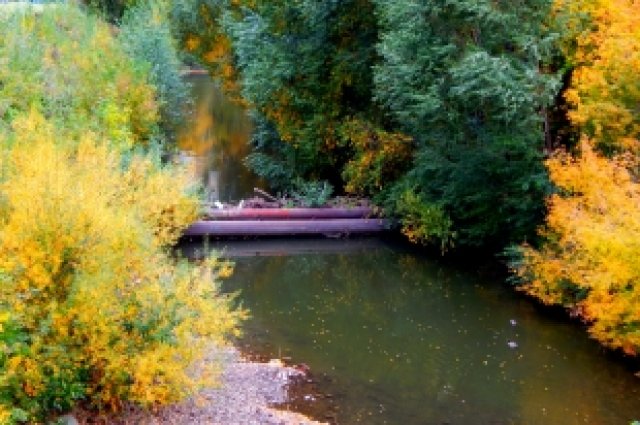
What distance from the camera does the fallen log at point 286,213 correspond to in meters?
22.5

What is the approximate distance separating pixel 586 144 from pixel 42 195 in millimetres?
10490

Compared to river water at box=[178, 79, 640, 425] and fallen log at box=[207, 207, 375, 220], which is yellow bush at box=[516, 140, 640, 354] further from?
fallen log at box=[207, 207, 375, 220]

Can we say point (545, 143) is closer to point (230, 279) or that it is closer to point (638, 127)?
point (638, 127)

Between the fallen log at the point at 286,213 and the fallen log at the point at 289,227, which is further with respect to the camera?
the fallen log at the point at 286,213

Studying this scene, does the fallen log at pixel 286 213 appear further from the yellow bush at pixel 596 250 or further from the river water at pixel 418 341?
the yellow bush at pixel 596 250

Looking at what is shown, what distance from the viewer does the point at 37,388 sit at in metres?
8.91

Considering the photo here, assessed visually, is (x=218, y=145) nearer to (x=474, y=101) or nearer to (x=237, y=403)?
(x=474, y=101)

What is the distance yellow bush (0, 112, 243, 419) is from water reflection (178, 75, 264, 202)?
1307 centimetres

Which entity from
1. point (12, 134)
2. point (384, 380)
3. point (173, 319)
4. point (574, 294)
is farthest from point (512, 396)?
point (12, 134)

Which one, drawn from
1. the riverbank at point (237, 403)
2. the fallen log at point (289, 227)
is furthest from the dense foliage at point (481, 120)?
the riverbank at point (237, 403)

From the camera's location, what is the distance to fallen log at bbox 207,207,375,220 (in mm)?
22531

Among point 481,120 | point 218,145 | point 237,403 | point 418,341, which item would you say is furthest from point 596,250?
point 218,145

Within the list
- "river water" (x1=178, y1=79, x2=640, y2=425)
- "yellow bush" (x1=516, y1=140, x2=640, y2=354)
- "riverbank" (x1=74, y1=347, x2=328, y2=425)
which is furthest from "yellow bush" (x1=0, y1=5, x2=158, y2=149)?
"yellow bush" (x1=516, y1=140, x2=640, y2=354)

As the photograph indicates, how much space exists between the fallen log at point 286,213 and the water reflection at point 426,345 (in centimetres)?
183
